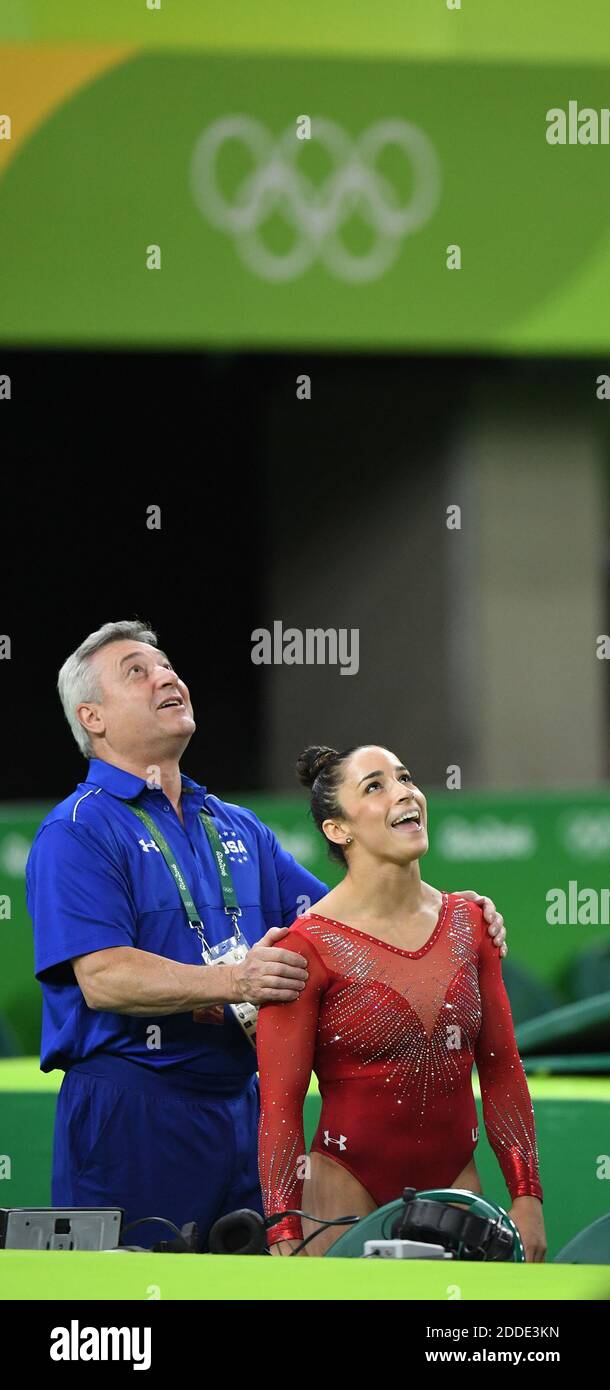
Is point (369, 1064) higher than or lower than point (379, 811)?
lower

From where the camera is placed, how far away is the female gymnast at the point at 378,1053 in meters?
3.57

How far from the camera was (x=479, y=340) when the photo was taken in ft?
29.8

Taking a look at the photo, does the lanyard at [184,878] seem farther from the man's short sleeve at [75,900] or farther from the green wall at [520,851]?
the green wall at [520,851]

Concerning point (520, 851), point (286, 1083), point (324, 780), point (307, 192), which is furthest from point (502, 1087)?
point (307, 192)

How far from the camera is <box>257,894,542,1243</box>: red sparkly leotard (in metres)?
3.56

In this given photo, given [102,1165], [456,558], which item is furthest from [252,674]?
[102,1165]

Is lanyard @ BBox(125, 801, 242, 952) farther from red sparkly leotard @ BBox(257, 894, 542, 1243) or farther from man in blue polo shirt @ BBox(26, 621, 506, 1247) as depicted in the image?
red sparkly leotard @ BBox(257, 894, 542, 1243)

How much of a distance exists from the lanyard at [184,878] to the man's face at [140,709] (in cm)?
14

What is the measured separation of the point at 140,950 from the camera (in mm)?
3889

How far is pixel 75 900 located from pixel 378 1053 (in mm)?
733

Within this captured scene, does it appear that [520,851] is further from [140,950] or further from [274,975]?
[274,975]

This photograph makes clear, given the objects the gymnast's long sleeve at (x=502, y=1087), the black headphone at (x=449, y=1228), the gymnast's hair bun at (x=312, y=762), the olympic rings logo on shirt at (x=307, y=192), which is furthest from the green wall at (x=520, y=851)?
the black headphone at (x=449, y=1228)

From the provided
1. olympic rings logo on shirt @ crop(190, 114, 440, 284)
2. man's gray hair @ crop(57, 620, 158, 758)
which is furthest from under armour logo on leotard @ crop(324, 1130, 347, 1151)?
olympic rings logo on shirt @ crop(190, 114, 440, 284)
